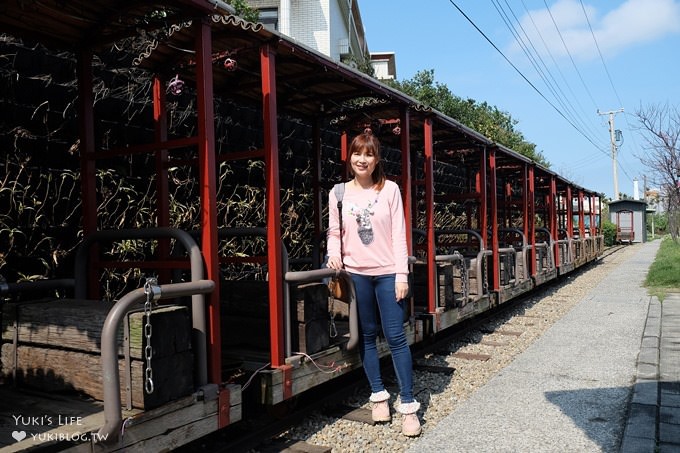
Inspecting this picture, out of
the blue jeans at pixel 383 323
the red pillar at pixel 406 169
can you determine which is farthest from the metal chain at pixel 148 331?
the red pillar at pixel 406 169

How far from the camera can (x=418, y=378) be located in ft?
18.4

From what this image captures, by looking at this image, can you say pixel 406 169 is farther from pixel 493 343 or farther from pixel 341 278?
pixel 493 343

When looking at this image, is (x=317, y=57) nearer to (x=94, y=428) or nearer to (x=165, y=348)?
(x=165, y=348)

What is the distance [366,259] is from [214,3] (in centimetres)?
188

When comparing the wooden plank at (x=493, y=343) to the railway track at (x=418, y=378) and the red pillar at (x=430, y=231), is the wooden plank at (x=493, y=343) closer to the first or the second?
the railway track at (x=418, y=378)

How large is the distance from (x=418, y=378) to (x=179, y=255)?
2.52 metres

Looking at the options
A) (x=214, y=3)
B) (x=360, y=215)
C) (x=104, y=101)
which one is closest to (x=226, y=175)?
(x=104, y=101)

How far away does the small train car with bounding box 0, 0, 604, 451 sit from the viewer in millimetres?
2822

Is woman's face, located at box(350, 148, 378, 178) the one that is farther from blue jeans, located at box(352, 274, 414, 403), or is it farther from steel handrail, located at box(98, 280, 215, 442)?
steel handrail, located at box(98, 280, 215, 442)

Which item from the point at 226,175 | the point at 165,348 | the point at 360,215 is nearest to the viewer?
the point at 165,348

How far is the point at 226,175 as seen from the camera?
22.0 feet

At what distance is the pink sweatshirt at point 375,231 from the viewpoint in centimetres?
396

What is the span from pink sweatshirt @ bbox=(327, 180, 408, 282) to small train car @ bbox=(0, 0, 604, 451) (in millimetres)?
333

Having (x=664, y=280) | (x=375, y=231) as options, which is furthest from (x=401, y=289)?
(x=664, y=280)
